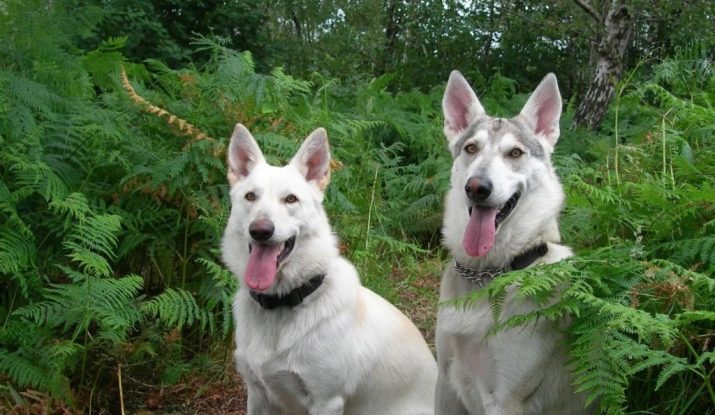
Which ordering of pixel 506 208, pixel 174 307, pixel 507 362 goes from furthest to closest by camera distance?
pixel 174 307 → pixel 506 208 → pixel 507 362

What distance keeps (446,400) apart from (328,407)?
610mm

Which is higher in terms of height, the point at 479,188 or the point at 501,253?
the point at 479,188

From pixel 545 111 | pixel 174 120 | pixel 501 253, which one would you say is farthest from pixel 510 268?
pixel 174 120

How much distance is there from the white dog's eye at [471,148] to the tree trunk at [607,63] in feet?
20.5

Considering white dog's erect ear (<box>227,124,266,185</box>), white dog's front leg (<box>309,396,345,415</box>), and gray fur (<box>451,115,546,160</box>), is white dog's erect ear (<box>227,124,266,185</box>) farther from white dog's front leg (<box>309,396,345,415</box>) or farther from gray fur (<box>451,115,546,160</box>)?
white dog's front leg (<box>309,396,345,415</box>)

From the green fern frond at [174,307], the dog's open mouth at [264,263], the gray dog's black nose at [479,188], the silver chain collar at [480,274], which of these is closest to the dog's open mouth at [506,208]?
the gray dog's black nose at [479,188]

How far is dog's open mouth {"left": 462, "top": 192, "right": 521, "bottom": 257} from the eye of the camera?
11.2ft

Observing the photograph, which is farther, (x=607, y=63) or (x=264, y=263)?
(x=607, y=63)

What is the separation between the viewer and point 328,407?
360cm

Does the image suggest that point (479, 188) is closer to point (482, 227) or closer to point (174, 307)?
point (482, 227)

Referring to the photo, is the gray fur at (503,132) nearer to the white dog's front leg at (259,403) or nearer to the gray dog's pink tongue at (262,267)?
the gray dog's pink tongue at (262,267)

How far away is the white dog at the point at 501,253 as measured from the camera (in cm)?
323

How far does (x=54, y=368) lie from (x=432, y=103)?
835 centimetres

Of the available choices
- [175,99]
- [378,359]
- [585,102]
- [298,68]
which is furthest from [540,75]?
[378,359]
